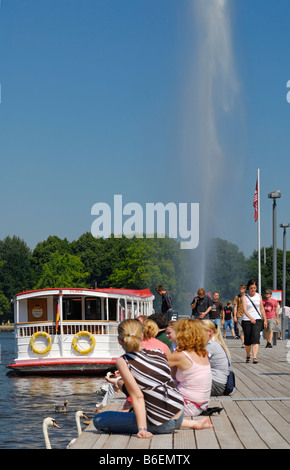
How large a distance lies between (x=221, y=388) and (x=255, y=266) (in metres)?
118

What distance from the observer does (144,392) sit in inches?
355

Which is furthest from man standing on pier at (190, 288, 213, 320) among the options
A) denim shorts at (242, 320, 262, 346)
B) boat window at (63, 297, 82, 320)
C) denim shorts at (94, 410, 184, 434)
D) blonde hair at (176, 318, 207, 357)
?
denim shorts at (94, 410, 184, 434)

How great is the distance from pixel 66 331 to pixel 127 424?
70.8 feet

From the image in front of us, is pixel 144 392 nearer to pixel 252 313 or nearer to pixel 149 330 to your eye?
pixel 149 330

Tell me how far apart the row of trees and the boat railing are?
74.2 metres

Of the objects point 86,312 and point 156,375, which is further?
point 86,312

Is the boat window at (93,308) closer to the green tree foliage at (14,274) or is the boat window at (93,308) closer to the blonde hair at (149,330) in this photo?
A: the blonde hair at (149,330)

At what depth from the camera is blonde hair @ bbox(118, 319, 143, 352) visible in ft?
28.8

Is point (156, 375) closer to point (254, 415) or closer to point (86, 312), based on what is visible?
point (254, 415)

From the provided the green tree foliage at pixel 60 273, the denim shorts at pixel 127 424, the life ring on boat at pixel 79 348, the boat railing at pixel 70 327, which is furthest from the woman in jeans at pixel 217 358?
the green tree foliage at pixel 60 273

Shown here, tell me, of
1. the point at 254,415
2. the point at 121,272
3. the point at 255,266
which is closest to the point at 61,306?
the point at 254,415

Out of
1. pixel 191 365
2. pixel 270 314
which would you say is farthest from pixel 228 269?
pixel 191 365

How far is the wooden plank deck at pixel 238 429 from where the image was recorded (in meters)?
8.53

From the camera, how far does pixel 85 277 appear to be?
433ft
